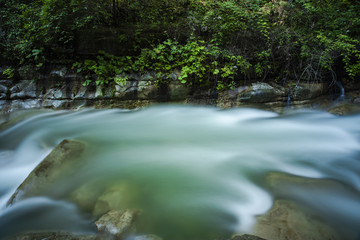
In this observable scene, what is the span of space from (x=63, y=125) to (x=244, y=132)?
388cm

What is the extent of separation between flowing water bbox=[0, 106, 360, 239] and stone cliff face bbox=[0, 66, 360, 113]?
293mm

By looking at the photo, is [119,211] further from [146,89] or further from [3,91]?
[3,91]

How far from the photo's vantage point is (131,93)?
218 inches

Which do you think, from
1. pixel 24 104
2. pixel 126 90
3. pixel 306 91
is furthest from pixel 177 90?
pixel 24 104

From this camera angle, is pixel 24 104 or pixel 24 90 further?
pixel 24 90

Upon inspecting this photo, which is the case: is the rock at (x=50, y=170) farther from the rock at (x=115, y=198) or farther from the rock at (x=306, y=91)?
the rock at (x=306, y=91)

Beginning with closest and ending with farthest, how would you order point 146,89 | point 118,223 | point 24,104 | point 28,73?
point 118,223, point 24,104, point 146,89, point 28,73

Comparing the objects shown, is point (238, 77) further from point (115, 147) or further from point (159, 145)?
point (115, 147)

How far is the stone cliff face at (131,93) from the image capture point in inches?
217

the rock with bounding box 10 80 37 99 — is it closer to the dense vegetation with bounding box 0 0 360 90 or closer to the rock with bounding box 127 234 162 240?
the dense vegetation with bounding box 0 0 360 90

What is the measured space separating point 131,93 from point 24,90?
2773 mm

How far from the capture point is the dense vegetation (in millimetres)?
5531

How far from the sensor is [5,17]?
629 centimetres

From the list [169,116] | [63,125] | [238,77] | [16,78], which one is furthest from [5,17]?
[238,77]
